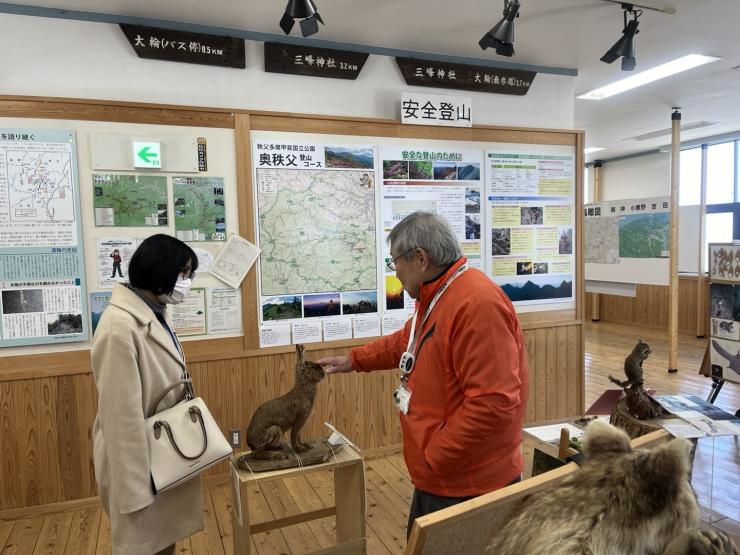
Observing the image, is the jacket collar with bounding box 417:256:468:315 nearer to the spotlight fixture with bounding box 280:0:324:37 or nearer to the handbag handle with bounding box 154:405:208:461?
the handbag handle with bounding box 154:405:208:461

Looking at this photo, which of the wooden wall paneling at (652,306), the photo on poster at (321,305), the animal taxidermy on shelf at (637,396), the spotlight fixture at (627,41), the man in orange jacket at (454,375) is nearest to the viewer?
the man in orange jacket at (454,375)

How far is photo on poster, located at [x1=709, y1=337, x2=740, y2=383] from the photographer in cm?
399

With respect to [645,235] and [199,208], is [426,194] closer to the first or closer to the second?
[199,208]

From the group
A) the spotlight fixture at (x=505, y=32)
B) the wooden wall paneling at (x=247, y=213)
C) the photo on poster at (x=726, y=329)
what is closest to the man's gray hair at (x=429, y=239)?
the spotlight fixture at (x=505, y=32)

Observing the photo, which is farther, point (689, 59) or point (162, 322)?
point (689, 59)

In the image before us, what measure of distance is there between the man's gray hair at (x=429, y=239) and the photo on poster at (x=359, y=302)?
6.34ft

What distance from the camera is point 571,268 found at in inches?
162

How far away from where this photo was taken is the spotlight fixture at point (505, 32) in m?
2.66

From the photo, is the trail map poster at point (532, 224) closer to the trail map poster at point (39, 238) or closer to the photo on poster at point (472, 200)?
the photo on poster at point (472, 200)

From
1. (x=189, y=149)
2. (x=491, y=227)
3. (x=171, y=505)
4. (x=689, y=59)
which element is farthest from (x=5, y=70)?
(x=689, y=59)

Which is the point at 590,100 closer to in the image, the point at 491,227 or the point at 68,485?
the point at 491,227

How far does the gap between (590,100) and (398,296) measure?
319 centimetres

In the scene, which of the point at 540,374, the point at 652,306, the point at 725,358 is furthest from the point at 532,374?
Result: the point at 652,306

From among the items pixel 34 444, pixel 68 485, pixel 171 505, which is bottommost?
pixel 68 485
